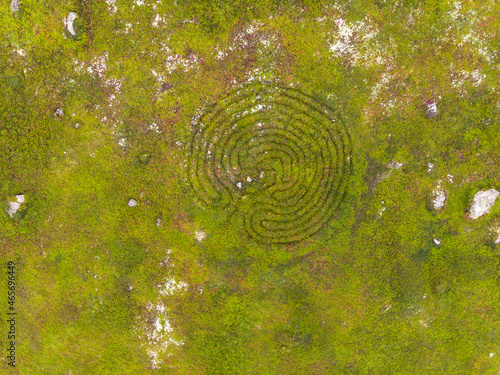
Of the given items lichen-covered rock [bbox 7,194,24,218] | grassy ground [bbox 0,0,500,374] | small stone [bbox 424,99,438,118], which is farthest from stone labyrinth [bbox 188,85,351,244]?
lichen-covered rock [bbox 7,194,24,218]

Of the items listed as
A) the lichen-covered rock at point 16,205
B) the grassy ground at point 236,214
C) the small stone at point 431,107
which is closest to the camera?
the grassy ground at point 236,214

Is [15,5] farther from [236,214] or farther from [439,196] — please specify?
[439,196]

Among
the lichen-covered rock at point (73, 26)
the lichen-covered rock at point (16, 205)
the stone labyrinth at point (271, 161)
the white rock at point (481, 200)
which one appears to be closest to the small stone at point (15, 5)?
the lichen-covered rock at point (73, 26)

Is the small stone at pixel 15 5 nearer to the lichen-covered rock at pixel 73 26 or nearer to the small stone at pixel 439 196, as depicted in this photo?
the lichen-covered rock at pixel 73 26

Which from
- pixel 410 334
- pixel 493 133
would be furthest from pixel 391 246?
pixel 493 133

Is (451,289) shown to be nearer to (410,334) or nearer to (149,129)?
(410,334)

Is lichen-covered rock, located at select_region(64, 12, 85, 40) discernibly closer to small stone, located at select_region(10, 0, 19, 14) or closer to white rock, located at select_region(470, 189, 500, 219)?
small stone, located at select_region(10, 0, 19, 14)
